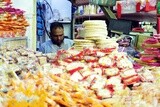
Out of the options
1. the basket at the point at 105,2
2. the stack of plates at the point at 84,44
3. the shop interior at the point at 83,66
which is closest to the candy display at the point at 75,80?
the shop interior at the point at 83,66

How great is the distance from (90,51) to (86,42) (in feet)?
0.77

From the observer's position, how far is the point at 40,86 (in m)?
2.04

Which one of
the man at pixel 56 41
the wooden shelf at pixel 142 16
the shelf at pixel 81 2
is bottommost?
the man at pixel 56 41

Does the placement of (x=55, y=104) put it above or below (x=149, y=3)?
below

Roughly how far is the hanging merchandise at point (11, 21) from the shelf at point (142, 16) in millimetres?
1611

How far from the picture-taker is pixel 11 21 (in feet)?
16.1

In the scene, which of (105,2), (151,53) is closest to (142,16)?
(105,2)

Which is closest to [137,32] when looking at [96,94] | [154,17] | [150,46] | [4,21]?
[154,17]

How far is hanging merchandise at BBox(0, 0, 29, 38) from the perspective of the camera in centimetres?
480

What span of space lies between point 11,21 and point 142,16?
192cm

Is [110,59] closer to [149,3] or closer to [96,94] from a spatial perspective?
[96,94]

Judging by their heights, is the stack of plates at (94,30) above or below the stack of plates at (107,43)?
above

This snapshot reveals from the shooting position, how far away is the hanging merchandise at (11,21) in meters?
4.80

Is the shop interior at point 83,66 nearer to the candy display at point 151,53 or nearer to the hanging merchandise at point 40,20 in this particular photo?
the candy display at point 151,53
